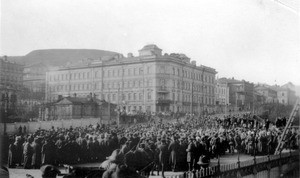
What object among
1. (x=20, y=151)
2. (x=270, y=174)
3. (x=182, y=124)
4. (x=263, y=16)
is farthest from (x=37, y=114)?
(x=270, y=174)

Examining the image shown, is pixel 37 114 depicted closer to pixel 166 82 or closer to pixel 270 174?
pixel 166 82

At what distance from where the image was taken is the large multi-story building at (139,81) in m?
3.22

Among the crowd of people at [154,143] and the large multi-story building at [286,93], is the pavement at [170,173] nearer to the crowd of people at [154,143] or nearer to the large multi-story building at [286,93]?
the crowd of people at [154,143]

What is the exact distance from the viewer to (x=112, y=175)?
2748mm

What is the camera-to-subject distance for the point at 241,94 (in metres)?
5.45

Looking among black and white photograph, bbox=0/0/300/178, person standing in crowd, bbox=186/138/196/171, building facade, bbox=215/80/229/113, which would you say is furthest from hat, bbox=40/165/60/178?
building facade, bbox=215/80/229/113

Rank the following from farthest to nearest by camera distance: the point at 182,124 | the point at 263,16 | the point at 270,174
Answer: the point at 270,174, the point at 263,16, the point at 182,124

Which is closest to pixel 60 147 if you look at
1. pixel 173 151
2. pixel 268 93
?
pixel 173 151

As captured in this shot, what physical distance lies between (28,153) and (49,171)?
0.30 meters

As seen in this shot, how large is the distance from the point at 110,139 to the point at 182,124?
1233mm

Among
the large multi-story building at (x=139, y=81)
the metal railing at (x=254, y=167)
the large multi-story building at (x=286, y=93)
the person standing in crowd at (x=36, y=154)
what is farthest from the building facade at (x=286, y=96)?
the person standing in crowd at (x=36, y=154)

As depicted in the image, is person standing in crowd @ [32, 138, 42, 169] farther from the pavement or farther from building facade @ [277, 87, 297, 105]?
building facade @ [277, 87, 297, 105]

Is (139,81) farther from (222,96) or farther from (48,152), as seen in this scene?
(222,96)

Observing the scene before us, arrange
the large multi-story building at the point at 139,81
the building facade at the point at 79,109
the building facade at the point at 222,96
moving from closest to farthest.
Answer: the building facade at the point at 79,109, the large multi-story building at the point at 139,81, the building facade at the point at 222,96
